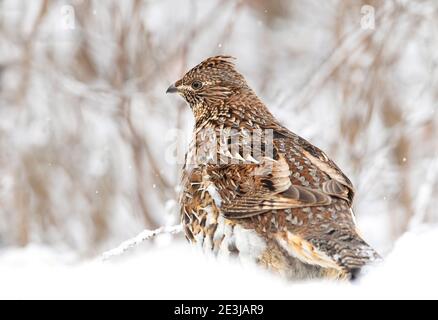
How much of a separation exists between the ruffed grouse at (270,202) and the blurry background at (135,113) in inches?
88.3

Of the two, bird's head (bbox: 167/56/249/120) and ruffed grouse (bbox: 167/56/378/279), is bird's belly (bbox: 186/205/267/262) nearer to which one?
ruffed grouse (bbox: 167/56/378/279)

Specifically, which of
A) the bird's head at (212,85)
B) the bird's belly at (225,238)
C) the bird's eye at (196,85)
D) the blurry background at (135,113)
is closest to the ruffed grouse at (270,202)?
the bird's belly at (225,238)

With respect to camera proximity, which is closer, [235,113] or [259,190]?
[259,190]

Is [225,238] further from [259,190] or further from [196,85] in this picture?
[196,85]

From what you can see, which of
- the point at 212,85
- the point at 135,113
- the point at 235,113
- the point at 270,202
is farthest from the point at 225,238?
the point at 135,113

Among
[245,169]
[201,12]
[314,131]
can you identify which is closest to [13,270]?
[245,169]

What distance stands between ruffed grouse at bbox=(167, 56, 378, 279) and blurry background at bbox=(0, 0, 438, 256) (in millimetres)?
2242

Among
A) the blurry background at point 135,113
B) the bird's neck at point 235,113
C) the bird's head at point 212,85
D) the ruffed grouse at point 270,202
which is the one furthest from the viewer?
the blurry background at point 135,113

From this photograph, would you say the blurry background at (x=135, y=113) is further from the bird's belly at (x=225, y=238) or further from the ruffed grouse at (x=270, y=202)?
the bird's belly at (x=225, y=238)

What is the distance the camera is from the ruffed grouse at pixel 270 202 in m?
3.17

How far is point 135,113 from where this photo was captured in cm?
708

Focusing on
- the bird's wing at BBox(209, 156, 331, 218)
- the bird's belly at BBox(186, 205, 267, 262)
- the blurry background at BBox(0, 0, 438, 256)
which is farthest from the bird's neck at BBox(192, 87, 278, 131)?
the blurry background at BBox(0, 0, 438, 256)

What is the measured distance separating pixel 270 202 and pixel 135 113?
392 cm

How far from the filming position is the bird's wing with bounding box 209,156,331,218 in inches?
131
